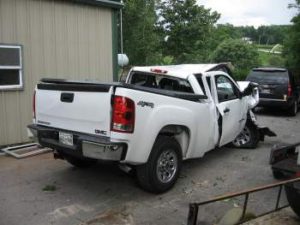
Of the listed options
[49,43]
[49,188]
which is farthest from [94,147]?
[49,43]

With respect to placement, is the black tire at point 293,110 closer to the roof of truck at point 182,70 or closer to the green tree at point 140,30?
the roof of truck at point 182,70

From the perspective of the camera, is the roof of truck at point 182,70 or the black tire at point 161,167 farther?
the roof of truck at point 182,70

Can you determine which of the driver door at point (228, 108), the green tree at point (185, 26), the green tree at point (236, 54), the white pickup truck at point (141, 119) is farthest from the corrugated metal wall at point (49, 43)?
the green tree at point (236, 54)

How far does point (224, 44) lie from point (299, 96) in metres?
37.6

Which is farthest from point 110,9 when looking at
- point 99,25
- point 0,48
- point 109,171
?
point 109,171

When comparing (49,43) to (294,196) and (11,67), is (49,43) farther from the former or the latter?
(294,196)

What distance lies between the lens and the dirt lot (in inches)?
201

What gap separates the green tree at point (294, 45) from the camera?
67.9ft

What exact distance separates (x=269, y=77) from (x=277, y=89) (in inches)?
24.1

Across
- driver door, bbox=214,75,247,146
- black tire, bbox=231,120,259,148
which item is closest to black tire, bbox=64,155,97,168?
driver door, bbox=214,75,247,146

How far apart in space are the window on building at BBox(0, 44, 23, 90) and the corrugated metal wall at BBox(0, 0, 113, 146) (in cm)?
12

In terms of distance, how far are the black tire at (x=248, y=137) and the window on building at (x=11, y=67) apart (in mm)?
4970

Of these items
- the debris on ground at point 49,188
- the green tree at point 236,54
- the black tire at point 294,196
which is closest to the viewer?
the black tire at point 294,196

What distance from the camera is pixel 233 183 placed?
21.0 ft
